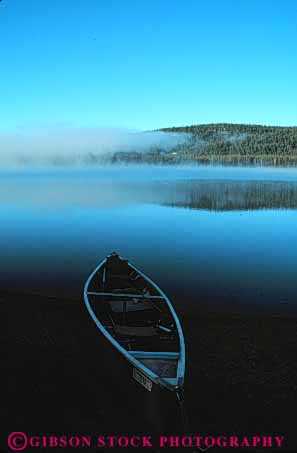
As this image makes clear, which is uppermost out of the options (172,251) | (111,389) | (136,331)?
(136,331)

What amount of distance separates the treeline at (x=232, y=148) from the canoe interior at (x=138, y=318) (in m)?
111

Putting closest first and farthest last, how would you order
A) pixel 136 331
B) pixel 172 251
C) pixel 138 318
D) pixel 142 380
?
1. pixel 142 380
2. pixel 136 331
3. pixel 138 318
4. pixel 172 251

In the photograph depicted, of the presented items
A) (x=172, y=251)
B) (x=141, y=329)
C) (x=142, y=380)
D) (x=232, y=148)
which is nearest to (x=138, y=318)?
(x=141, y=329)

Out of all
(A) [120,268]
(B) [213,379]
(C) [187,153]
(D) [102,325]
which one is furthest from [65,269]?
(C) [187,153]

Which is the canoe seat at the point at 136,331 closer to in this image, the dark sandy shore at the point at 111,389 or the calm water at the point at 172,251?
the dark sandy shore at the point at 111,389

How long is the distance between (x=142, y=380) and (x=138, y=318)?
1870 mm

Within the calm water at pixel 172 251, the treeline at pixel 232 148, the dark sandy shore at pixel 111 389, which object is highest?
the treeline at pixel 232 148

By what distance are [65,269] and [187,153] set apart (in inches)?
5434

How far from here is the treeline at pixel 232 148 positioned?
398 ft

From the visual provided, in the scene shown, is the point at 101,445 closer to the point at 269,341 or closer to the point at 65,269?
the point at 269,341

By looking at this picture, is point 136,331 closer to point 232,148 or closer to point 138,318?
point 138,318

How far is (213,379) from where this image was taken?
511 centimetres

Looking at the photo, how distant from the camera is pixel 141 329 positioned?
211 inches

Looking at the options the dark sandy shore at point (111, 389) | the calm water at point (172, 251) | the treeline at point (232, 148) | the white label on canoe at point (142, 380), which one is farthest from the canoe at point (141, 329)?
the treeline at point (232, 148)
